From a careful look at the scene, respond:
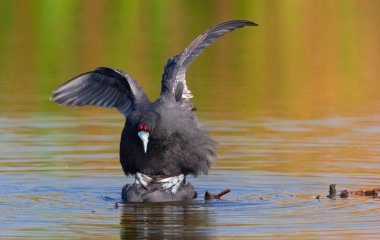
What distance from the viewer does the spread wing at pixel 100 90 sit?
15109 mm

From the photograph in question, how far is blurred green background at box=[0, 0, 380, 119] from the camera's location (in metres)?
23.9

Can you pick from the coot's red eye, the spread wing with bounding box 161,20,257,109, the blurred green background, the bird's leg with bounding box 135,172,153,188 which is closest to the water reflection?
the bird's leg with bounding box 135,172,153,188

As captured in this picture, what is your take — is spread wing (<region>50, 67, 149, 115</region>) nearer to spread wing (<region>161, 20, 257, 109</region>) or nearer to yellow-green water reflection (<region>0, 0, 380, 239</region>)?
spread wing (<region>161, 20, 257, 109</region>)

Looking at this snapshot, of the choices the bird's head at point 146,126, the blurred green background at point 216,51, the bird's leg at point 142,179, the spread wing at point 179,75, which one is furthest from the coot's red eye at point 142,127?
the blurred green background at point 216,51

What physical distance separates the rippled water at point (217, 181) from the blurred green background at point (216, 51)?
226cm

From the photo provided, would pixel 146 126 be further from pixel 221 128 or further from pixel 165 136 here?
pixel 221 128

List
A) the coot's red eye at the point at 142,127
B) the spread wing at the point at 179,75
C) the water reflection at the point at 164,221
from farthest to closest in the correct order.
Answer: the spread wing at the point at 179,75
the coot's red eye at the point at 142,127
the water reflection at the point at 164,221

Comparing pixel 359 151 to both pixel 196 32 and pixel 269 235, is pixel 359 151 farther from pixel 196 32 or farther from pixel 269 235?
pixel 196 32

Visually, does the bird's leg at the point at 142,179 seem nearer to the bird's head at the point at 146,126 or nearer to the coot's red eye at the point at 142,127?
the bird's head at the point at 146,126

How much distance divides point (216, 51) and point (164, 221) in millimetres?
21526

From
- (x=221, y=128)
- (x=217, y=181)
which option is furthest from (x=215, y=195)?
(x=221, y=128)

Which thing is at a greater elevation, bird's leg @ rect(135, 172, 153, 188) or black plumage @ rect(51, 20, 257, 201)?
black plumage @ rect(51, 20, 257, 201)

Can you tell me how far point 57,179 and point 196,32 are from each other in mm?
22931

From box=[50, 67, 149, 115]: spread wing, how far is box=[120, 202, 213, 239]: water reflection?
1384 millimetres
